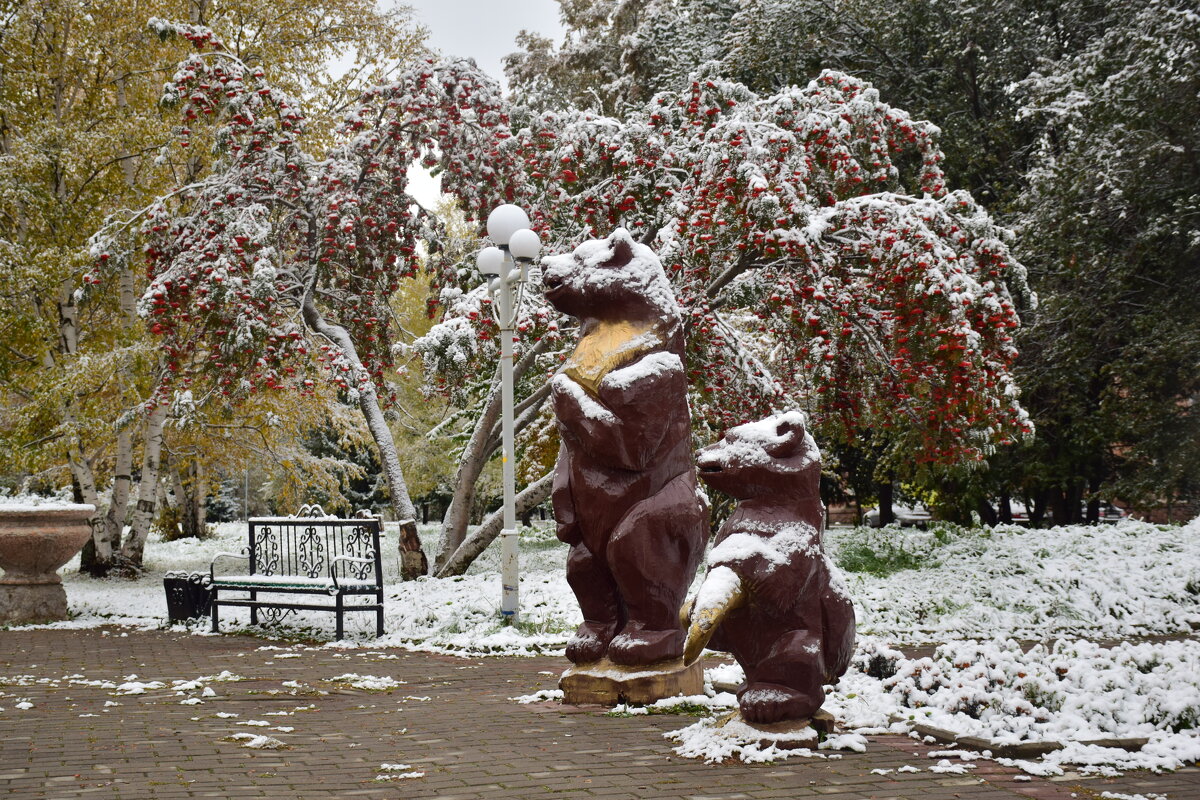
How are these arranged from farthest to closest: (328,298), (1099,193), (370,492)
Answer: (370,492) < (328,298) < (1099,193)

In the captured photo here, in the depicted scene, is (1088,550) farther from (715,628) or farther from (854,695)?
(715,628)

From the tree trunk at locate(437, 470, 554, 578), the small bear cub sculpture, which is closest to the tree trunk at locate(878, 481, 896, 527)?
the tree trunk at locate(437, 470, 554, 578)

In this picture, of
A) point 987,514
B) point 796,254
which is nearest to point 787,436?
point 796,254

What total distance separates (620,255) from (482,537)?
721 cm

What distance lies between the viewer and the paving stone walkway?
4.52 m

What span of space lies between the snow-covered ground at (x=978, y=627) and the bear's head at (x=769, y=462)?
4.05 feet

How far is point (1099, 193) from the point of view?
44.7ft

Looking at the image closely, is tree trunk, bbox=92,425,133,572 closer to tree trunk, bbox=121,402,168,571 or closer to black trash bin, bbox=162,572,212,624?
tree trunk, bbox=121,402,168,571

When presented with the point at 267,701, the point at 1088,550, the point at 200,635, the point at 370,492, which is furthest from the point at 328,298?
the point at 370,492

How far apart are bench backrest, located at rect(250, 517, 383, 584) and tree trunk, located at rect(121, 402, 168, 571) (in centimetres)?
384

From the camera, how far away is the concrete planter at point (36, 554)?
1121cm

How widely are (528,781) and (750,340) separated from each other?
478 inches

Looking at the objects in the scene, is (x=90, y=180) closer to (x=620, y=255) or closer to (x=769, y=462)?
(x=620, y=255)

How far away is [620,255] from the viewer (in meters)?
6.54
